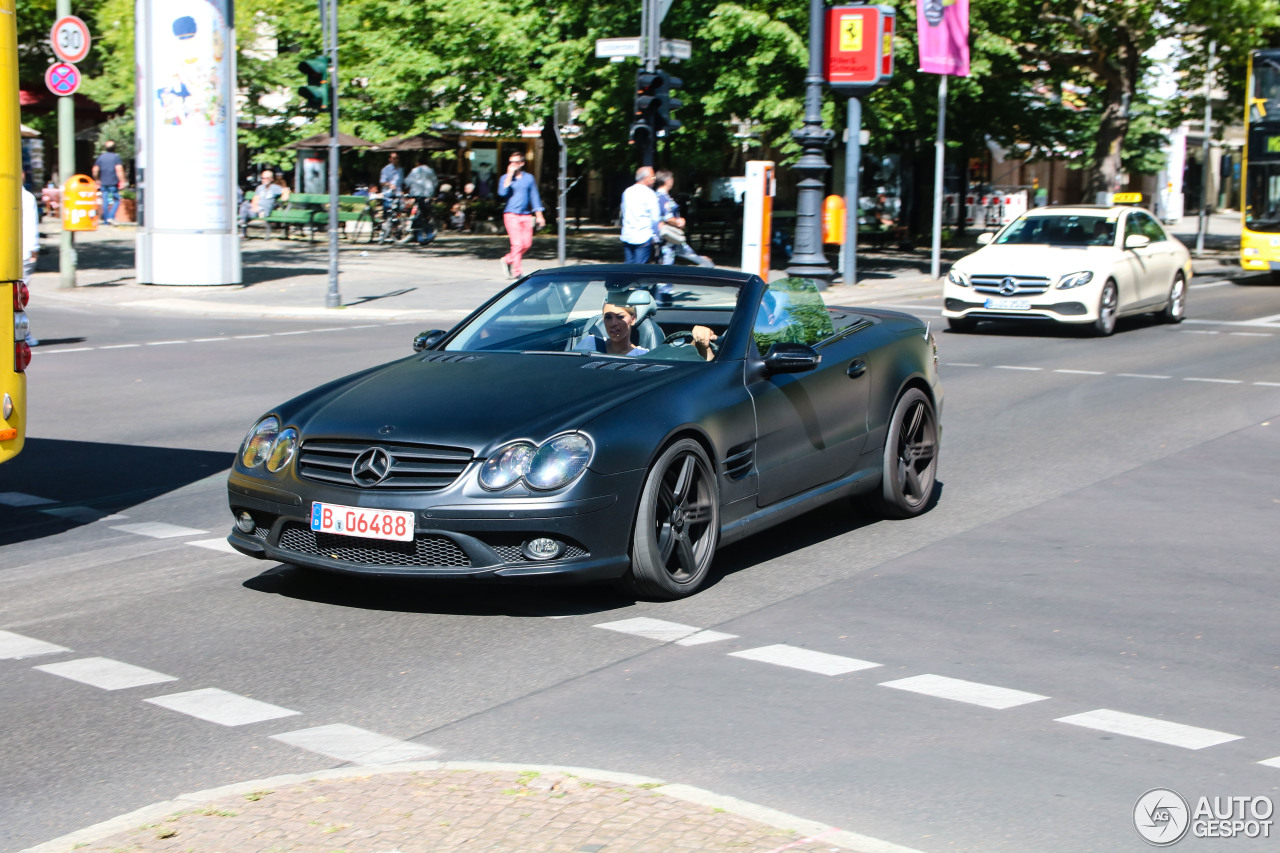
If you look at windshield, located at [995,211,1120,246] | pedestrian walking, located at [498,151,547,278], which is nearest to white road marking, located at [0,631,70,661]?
windshield, located at [995,211,1120,246]

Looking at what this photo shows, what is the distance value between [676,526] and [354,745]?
7.07ft

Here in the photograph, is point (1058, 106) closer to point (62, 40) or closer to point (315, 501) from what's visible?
point (62, 40)

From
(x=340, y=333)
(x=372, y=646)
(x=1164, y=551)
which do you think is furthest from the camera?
(x=340, y=333)

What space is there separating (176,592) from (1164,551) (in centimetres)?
477

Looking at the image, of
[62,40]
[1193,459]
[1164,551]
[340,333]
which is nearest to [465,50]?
[62,40]

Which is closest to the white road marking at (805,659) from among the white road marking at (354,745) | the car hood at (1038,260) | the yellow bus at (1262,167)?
the white road marking at (354,745)

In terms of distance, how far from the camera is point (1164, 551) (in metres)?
7.85

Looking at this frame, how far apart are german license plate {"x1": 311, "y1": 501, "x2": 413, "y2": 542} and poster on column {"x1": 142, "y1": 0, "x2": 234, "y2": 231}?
17626 millimetres

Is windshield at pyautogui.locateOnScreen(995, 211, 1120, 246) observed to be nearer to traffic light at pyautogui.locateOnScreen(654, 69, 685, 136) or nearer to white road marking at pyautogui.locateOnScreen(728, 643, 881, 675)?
traffic light at pyautogui.locateOnScreen(654, 69, 685, 136)

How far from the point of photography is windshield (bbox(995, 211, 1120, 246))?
19.2m

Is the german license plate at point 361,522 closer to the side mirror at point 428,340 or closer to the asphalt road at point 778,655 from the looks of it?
the asphalt road at point 778,655

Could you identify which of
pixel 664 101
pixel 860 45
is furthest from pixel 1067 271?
pixel 860 45

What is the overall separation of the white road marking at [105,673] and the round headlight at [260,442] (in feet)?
3.74

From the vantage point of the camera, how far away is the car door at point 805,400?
283 inches
